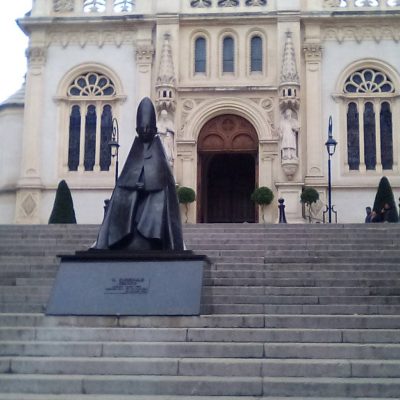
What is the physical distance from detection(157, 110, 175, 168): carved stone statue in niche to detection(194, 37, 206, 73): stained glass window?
9.27 ft

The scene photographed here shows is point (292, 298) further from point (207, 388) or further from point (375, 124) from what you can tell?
point (375, 124)

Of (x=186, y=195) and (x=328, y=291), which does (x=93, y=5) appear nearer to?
(x=186, y=195)

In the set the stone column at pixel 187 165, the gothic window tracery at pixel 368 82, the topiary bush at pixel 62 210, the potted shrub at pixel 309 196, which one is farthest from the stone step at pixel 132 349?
the gothic window tracery at pixel 368 82

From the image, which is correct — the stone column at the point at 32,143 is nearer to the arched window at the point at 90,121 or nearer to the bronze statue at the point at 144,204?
the arched window at the point at 90,121

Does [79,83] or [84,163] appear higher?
[79,83]

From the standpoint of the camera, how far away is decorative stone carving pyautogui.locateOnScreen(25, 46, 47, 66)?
32.4 m

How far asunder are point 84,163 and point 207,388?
24042 millimetres

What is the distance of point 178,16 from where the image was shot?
3152 cm

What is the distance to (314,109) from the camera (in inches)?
1214

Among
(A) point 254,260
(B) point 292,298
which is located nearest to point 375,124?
(A) point 254,260

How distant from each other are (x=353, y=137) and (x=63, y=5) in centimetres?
1447

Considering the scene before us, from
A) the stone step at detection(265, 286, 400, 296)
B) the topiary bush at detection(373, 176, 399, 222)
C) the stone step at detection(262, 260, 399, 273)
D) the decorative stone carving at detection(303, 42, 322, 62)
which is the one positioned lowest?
the stone step at detection(265, 286, 400, 296)

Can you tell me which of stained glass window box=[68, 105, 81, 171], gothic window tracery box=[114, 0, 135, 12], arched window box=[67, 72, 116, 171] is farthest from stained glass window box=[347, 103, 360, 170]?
stained glass window box=[68, 105, 81, 171]

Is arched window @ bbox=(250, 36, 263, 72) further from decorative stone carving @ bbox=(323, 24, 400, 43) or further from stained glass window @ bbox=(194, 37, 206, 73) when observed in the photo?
decorative stone carving @ bbox=(323, 24, 400, 43)
